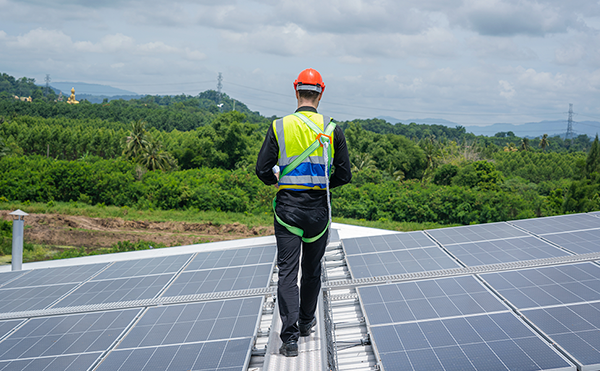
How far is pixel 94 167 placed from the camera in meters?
37.9

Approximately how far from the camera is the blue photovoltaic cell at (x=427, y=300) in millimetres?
3637

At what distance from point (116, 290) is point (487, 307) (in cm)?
395

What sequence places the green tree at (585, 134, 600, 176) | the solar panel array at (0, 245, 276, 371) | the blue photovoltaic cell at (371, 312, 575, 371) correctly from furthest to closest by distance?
1. the green tree at (585, 134, 600, 176)
2. the solar panel array at (0, 245, 276, 371)
3. the blue photovoltaic cell at (371, 312, 575, 371)

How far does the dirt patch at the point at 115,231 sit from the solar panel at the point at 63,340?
79.9 ft

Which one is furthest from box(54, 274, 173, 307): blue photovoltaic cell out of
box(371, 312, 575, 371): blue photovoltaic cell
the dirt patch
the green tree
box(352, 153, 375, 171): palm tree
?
box(352, 153, 375, 171): palm tree

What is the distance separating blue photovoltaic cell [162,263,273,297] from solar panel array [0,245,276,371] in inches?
0.5

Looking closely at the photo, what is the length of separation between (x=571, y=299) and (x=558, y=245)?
1872mm

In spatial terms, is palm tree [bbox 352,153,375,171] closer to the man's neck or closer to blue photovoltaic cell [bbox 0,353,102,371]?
the man's neck

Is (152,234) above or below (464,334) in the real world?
below

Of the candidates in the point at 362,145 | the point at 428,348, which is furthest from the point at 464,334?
the point at 362,145

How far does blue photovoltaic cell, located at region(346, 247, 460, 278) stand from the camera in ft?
15.8

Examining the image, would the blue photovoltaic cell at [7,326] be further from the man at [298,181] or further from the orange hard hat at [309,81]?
the orange hard hat at [309,81]

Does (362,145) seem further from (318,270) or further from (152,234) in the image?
(318,270)

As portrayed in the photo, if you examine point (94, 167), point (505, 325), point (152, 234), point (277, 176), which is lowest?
point (152, 234)
